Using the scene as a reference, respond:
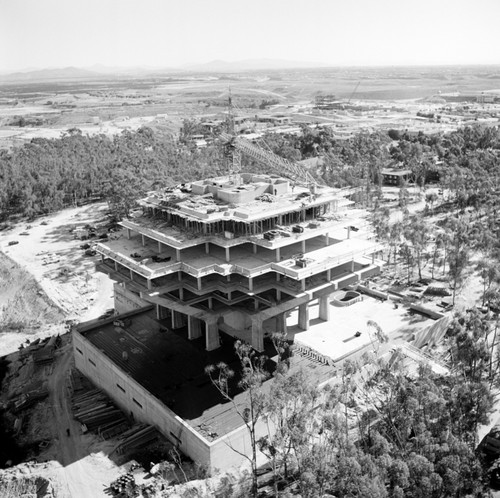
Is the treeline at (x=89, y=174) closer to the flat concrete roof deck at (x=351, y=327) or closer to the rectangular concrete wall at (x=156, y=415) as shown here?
the rectangular concrete wall at (x=156, y=415)

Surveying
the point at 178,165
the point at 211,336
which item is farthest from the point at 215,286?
the point at 178,165

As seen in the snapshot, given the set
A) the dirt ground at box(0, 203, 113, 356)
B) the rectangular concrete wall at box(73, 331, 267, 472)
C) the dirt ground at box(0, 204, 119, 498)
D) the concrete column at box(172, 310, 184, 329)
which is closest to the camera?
the rectangular concrete wall at box(73, 331, 267, 472)

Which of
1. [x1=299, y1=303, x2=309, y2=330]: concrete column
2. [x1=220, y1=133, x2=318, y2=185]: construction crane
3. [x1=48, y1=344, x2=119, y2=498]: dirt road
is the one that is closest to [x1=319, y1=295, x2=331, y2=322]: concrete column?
[x1=299, y1=303, x2=309, y2=330]: concrete column

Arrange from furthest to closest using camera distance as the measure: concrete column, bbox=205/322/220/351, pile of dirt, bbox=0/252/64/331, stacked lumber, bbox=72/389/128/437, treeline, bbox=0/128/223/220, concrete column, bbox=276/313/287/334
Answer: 1. treeline, bbox=0/128/223/220
2. pile of dirt, bbox=0/252/64/331
3. concrete column, bbox=276/313/287/334
4. concrete column, bbox=205/322/220/351
5. stacked lumber, bbox=72/389/128/437

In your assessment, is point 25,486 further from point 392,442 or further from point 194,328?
point 392,442

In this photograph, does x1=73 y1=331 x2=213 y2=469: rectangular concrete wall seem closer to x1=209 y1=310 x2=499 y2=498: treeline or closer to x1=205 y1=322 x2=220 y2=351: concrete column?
x1=209 y1=310 x2=499 y2=498: treeline

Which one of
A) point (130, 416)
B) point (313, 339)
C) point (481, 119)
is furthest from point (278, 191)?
point (481, 119)

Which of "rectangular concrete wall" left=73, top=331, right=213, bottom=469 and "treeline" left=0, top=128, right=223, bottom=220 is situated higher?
"treeline" left=0, top=128, right=223, bottom=220
